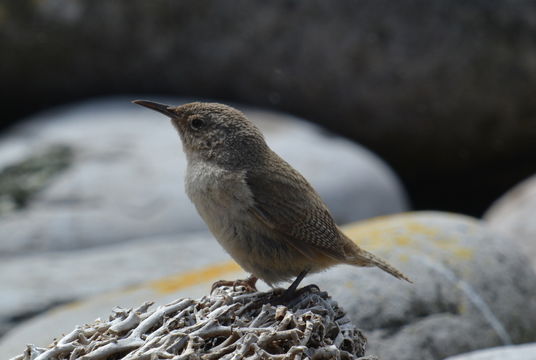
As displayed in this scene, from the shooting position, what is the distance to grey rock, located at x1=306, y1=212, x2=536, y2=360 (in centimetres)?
467

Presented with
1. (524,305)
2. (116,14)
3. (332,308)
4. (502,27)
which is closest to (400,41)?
(502,27)

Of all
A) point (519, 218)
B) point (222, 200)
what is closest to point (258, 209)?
point (222, 200)

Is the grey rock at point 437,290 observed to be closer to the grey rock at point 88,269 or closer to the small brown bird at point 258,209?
the small brown bird at point 258,209

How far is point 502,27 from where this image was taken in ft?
30.7

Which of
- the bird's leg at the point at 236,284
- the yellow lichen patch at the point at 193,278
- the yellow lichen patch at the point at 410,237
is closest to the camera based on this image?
the bird's leg at the point at 236,284

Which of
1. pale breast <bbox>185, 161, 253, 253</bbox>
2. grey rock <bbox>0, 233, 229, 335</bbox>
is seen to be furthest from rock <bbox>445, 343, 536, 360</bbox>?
grey rock <bbox>0, 233, 229, 335</bbox>

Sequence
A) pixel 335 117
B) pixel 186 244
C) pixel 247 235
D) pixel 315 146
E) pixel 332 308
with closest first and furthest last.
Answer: pixel 332 308, pixel 247 235, pixel 186 244, pixel 315 146, pixel 335 117

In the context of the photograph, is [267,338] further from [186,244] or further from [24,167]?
[24,167]

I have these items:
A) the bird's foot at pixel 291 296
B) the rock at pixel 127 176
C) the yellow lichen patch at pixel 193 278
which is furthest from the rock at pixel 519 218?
the bird's foot at pixel 291 296

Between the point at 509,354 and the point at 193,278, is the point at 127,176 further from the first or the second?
the point at 509,354

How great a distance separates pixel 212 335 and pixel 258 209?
3.79 feet

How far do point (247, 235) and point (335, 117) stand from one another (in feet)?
20.2

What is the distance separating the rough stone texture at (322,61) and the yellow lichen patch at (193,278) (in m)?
4.53

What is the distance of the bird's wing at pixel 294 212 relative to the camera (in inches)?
157
